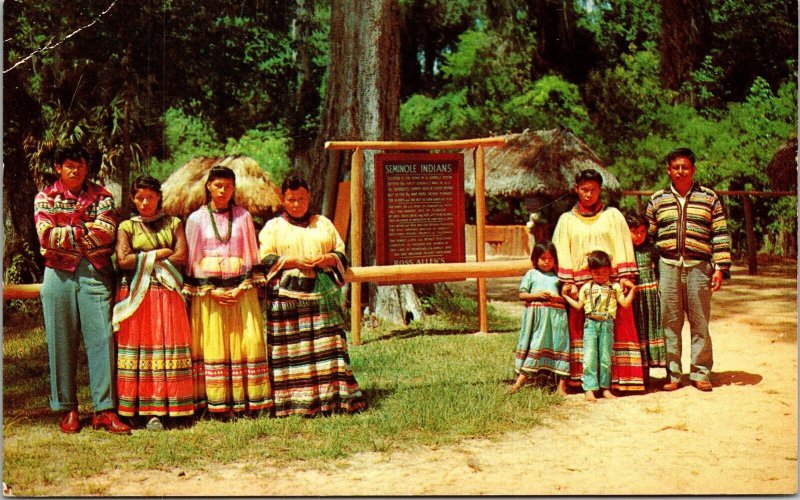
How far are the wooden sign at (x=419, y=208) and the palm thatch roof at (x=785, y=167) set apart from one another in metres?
2.84

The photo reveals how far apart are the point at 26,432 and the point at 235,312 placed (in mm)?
1469

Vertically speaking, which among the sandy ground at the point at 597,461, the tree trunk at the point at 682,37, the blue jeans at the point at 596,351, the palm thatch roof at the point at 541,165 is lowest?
the sandy ground at the point at 597,461

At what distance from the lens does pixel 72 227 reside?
4.95 m

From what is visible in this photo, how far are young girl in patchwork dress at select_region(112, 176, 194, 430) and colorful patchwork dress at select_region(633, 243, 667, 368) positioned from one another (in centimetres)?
318

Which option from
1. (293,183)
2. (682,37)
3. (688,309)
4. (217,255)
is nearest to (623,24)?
(682,37)

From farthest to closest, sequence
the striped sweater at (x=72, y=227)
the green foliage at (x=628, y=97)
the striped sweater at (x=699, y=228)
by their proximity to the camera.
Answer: the green foliage at (x=628, y=97)
the striped sweater at (x=699, y=228)
the striped sweater at (x=72, y=227)

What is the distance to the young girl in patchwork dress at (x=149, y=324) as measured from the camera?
513 cm

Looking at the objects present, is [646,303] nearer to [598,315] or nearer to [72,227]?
[598,315]

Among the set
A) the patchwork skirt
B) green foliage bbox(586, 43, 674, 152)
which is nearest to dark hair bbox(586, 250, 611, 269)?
the patchwork skirt

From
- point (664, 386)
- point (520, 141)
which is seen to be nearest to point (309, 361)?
point (664, 386)

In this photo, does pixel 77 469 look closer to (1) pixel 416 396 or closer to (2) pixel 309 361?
(2) pixel 309 361

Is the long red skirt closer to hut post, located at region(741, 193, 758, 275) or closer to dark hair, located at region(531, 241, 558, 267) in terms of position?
dark hair, located at region(531, 241, 558, 267)

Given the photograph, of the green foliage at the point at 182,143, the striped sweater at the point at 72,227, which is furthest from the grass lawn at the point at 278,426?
the green foliage at the point at 182,143

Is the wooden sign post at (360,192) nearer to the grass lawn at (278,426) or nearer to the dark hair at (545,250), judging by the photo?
the grass lawn at (278,426)
